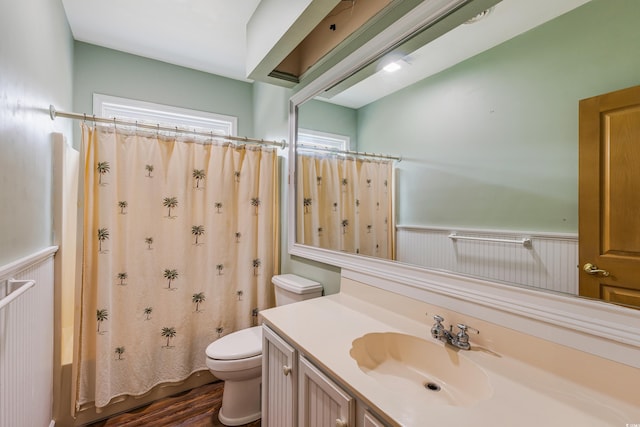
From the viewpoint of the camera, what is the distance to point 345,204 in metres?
1.66

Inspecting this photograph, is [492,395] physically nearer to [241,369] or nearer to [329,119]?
[241,369]

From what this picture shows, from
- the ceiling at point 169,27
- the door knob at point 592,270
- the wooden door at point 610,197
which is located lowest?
the door knob at point 592,270

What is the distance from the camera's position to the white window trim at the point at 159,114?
87.6 inches

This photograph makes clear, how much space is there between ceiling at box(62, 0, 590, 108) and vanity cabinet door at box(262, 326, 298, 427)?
1270 mm

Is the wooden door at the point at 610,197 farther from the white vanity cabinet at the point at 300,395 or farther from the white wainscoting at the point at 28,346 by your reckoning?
the white wainscoting at the point at 28,346

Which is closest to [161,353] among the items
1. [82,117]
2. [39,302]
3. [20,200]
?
[39,302]

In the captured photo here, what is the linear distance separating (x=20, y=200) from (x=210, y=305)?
1.26 m

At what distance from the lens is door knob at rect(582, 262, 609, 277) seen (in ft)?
2.38

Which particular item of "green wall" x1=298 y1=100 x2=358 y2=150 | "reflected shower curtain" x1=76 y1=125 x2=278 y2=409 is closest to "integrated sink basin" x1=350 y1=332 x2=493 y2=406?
"green wall" x1=298 y1=100 x2=358 y2=150

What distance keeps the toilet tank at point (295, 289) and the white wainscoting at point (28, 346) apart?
3.98ft

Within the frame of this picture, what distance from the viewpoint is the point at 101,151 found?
171 cm

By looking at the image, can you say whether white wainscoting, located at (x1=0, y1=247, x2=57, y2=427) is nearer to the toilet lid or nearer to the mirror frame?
the toilet lid

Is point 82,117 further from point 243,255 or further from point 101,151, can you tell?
point 243,255

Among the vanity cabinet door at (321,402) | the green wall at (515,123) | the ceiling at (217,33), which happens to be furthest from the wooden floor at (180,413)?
the ceiling at (217,33)
